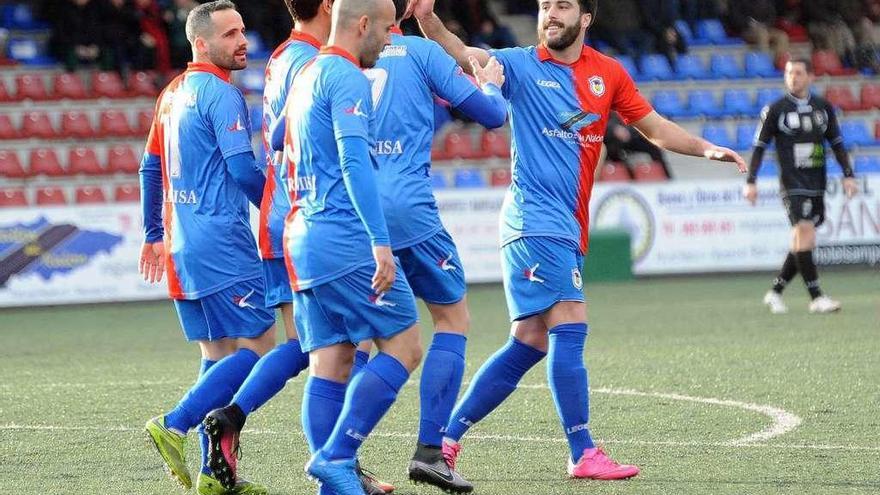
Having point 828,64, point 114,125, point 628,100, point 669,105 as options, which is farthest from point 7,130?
point 628,100

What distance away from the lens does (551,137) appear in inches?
248

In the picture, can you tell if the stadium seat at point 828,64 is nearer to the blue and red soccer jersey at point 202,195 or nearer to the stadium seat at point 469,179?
the stadium seat at point 469,179

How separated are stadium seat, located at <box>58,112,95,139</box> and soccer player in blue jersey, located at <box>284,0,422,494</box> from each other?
14.9m

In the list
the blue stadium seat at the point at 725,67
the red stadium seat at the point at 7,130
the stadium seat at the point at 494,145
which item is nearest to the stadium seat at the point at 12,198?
the red stadium seat at the point at 7,130

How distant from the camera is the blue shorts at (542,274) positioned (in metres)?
6.20

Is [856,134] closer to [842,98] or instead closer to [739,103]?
[842,98]

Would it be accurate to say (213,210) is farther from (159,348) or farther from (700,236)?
(700,236)

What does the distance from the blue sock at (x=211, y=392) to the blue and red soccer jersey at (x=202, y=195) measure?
0.31 metres

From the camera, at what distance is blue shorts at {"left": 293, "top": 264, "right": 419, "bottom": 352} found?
16.8 ft

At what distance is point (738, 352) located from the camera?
1042 centimetres

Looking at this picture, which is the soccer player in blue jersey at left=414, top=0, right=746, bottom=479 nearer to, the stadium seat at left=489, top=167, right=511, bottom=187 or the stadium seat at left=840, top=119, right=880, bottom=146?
the stadium seat at left=489, top=167, right=511, bottom=187

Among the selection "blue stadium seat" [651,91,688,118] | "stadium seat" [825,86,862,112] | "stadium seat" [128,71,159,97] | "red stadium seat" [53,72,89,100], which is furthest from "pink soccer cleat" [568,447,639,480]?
"stadium seat" [825,86,862,112]

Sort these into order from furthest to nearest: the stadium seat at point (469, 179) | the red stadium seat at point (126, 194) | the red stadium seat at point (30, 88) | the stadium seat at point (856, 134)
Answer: the stadium seat at point (856, 134)
the red stadium seat at point (30, 88)
the stadium seat at point (469, 179)
the red stadium seat at point (126, 194)

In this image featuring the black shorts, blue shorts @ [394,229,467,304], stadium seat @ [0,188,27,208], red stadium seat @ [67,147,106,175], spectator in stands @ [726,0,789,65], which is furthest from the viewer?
spectator in stands @ [726,0,789,65]
